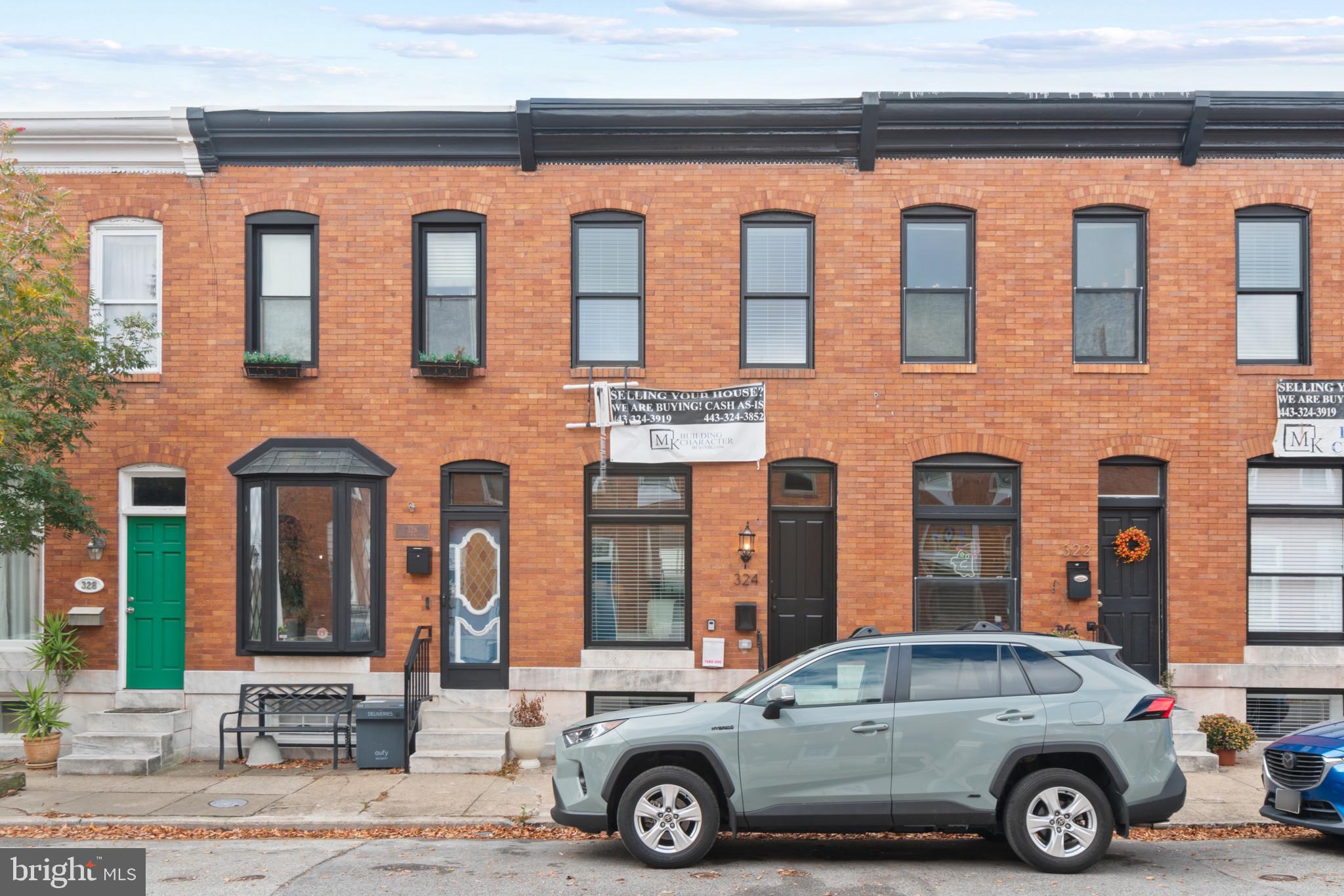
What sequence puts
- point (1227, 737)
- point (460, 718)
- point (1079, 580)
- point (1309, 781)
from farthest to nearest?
point (1079, 580), point (460, 718), point (1227, 737), point (1309, 781)

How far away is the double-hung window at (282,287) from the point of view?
13.4 m

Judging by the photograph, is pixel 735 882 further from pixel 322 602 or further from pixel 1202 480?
pixel 1202 480

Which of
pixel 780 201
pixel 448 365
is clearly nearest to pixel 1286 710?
pixel 780 201

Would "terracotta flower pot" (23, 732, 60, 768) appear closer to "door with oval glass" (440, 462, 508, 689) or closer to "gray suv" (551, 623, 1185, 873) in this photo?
"door with oval glass" (440, 462, 508, 689)

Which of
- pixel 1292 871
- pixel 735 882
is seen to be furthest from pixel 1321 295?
pixel 735 882

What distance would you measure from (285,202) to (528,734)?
23.0 feet

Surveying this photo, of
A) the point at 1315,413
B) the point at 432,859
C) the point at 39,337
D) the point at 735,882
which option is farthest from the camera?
the point at 1315,413

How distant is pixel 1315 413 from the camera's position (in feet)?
41.9

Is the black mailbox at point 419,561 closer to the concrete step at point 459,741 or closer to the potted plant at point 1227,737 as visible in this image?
the concrete step at point 459,741

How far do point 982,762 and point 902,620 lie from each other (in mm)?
4816

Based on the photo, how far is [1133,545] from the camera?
504 inches

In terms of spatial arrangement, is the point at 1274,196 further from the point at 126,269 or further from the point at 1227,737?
the point at 126,269

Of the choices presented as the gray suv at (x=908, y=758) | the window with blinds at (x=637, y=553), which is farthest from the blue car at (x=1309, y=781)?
the window with blinds at (x=637, y=553)

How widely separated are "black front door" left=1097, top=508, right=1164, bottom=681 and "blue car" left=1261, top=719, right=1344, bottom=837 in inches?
145
